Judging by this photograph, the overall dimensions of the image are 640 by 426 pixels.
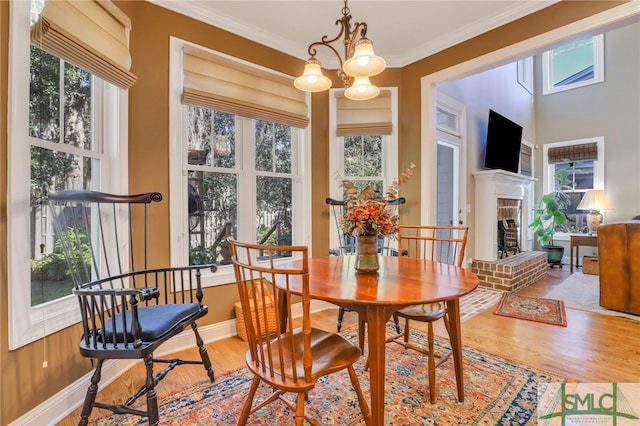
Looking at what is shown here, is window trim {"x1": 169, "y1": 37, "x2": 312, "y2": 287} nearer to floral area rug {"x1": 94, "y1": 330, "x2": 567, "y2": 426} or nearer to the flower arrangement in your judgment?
floral area rug {"x1": 94, "y1": 330, "x2": 567, "y2": 426}

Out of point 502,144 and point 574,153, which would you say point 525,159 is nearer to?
point 574,153

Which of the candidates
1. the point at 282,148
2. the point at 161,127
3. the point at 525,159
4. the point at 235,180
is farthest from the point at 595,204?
the point at 161,127

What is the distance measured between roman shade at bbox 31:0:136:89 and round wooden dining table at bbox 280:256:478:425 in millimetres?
1737

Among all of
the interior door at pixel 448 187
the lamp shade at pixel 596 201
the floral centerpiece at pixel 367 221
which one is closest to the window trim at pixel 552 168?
the lamp shade at pixel 596 201

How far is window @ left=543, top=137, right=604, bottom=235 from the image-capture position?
577 centimetres

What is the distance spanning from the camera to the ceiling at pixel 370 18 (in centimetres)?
248

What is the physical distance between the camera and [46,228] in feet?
5.44

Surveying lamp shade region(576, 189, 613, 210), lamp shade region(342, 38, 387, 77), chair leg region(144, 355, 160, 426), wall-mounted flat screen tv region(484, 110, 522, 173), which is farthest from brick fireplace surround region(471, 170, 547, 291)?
chair leg region(144, 355, 160, 426)

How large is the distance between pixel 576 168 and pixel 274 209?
6.44 meters

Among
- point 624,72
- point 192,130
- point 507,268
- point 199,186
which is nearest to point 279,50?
point 192,130

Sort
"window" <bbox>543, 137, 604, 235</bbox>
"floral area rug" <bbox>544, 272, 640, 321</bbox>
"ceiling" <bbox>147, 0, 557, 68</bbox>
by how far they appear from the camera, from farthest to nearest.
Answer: "window" <bbox>543, 137, 604, 235</bbox> < "floral area rug" <bbox>544, 272, 640, 321</bbox> < "ceiling" <bbox>147, 0, 557, 68</bbox>

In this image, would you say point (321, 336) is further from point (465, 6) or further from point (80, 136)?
point (465, 6)

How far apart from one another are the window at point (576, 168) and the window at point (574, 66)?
1.18 meters

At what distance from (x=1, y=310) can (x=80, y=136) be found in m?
1.08
